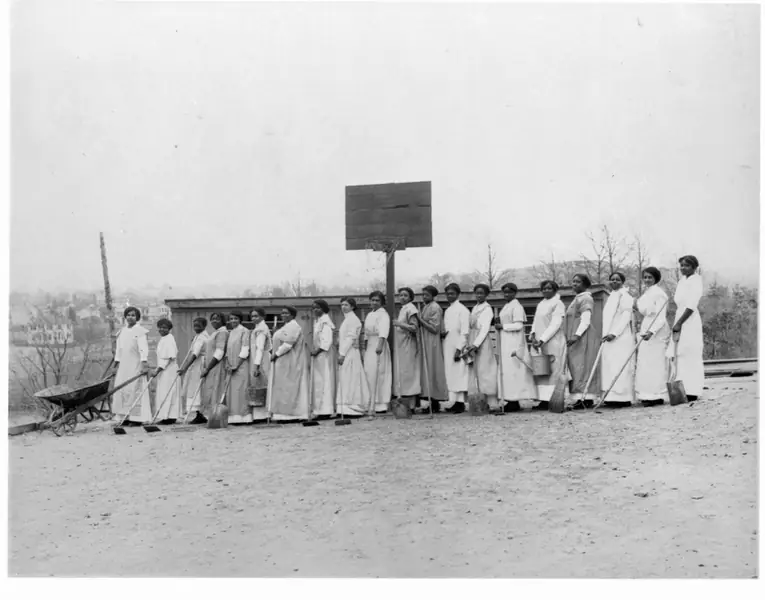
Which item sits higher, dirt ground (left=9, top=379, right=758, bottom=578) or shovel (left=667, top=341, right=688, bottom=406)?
shovel (left=667, top=341, right=688, bottom=406)

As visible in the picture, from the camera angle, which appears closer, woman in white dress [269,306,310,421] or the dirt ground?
the dirt ground

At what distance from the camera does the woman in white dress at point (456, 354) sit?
8.20 m

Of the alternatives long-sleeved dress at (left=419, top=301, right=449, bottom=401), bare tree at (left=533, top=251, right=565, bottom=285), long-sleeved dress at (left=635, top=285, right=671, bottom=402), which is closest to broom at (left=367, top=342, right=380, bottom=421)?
long-sleeved dress at (left=419, top=301, right=449, bottom=401)

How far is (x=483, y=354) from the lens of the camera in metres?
8.31

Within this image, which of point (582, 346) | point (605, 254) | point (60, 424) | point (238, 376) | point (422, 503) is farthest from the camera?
point (238, 376)

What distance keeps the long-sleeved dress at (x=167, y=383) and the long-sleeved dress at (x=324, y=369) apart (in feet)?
4.42

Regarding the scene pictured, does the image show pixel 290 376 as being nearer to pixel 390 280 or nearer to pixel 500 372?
pixel 390 280

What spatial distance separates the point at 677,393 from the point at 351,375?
301 cm

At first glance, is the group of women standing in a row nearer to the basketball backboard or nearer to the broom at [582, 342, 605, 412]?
the broom at [582, 342, 605, 412]

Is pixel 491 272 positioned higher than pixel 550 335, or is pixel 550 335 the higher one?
pixel 491 272

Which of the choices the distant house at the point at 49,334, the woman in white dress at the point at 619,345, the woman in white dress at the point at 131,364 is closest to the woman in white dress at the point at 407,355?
the woman in white dress at the point at 619,345

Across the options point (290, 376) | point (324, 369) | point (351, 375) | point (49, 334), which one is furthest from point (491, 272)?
point (49, 334)

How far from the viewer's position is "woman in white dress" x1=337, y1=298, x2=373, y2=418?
8.05m

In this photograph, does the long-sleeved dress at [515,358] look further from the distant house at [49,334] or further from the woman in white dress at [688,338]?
the distant house at [49,334]
